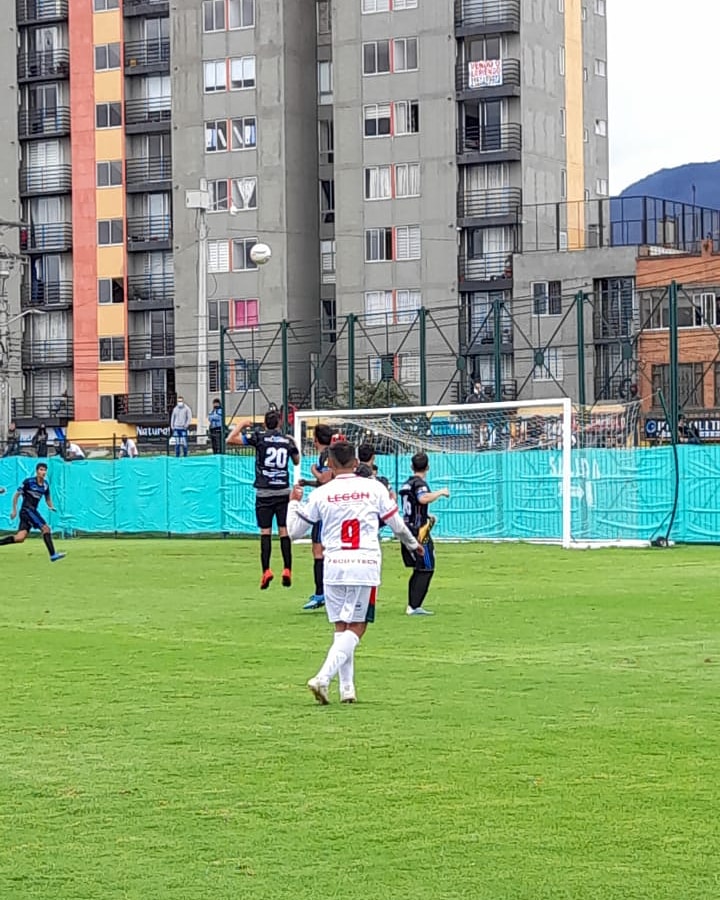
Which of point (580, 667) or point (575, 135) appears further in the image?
point (575, 135)

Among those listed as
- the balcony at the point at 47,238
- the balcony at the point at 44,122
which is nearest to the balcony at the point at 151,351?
the balcony at the point at 47,238

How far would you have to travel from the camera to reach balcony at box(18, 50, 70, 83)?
83.8 meters

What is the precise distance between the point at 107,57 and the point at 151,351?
14527 millimetres

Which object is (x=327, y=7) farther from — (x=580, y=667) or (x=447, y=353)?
(x=580, y=667)

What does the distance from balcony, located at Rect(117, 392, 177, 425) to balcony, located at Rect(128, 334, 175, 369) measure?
1.43 m

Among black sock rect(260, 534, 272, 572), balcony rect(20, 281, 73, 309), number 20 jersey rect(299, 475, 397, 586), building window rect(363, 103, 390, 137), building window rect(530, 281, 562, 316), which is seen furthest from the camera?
balcony rect(20, 281, 73, 309)

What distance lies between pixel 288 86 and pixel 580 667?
6603cm

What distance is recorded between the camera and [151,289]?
269 ft

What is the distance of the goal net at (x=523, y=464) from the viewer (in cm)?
3297

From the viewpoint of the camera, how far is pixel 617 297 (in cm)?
6412

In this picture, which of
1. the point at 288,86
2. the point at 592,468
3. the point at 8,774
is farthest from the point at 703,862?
the point at 288,86

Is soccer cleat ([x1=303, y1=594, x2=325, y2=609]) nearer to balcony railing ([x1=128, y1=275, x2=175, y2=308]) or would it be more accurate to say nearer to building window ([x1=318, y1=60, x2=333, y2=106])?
building window ([x1=318, y1=60, x2=333, y2=106])

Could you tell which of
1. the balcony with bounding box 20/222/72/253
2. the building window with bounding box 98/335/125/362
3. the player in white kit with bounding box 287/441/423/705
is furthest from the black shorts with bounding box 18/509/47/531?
the balcony with bounding box 20/222/72/253

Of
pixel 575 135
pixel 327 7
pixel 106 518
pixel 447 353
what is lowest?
pixel 106 518
